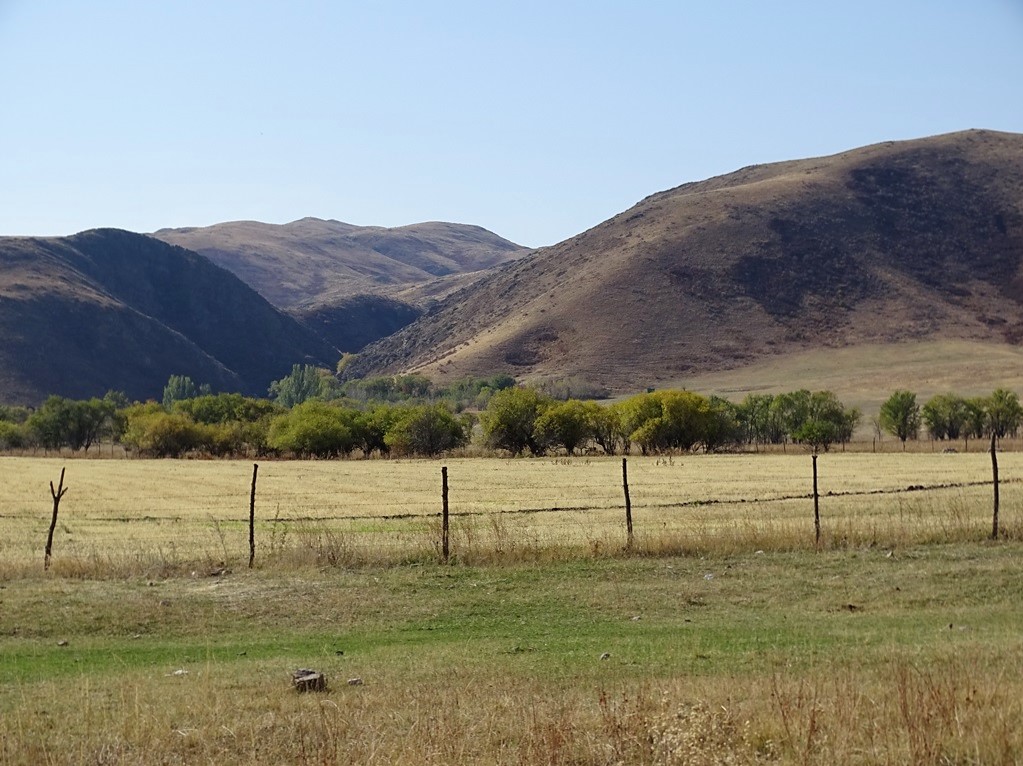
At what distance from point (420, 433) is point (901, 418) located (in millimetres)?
47784

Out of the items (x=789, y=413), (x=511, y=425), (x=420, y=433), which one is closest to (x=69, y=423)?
(x=420, y=433)

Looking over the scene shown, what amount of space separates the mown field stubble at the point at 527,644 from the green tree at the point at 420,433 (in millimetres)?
58226

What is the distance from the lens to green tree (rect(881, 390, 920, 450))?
107m

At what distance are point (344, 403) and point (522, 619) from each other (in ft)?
379

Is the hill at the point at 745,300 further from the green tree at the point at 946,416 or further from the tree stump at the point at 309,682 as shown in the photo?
the tree stump at the point at 309,682

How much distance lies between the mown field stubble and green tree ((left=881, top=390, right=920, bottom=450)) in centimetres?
8065

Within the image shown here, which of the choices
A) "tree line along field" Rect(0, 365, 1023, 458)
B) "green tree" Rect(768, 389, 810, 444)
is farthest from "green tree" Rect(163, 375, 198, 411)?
"green tree" Rect(768, 389, 810, 444)

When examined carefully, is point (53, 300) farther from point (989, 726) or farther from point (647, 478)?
point (989, 726)

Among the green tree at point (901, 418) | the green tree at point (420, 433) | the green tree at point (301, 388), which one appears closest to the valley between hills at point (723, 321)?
the green tree at point (301, 388)

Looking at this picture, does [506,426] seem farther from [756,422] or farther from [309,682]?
[309,682]

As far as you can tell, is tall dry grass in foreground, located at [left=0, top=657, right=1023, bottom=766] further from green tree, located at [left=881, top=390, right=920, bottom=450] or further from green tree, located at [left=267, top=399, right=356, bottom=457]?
green tree, located at [left=881, top=390, right=920, bottom=450]

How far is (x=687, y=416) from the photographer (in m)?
89.3

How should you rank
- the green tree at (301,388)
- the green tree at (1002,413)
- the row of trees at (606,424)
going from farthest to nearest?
the green tree at (301,388), the green tree at (1002,413), the row of trees at (606,424)

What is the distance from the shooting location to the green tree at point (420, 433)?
8956 cm
